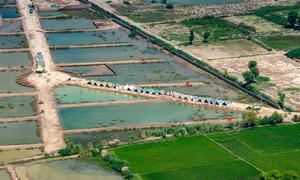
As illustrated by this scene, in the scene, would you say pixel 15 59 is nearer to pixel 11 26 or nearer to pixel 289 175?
pixel 11 26

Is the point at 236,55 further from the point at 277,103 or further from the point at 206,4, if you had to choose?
the point at 206,4

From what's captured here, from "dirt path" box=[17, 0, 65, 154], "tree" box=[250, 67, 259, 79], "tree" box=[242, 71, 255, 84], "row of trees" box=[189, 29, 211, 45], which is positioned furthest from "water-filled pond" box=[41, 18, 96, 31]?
"tree" box=[242, 71, 255, 84]

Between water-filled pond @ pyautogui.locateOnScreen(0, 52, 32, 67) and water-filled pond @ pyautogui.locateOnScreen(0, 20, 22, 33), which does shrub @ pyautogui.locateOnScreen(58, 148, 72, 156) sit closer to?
water-filled pond @ pyautogui.locateOnScreen(0, 52, 32, 67)

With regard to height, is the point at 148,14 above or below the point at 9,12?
below

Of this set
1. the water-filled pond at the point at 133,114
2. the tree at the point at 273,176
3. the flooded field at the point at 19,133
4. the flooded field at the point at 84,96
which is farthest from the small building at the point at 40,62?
the tree at the point at 273,176

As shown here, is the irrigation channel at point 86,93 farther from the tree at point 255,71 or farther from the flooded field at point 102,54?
the tree at point 255,71

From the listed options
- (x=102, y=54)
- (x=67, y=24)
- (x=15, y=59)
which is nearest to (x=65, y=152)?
(x=15, y=59)
